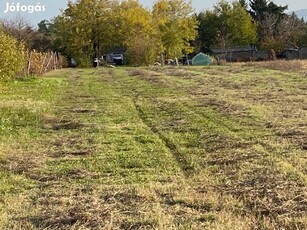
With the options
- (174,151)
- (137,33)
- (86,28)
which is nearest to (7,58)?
(174,151)

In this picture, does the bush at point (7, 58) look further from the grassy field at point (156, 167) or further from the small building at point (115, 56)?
the small building at point (115, 56)

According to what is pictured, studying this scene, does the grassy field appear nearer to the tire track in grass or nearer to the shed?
the tire track in grass

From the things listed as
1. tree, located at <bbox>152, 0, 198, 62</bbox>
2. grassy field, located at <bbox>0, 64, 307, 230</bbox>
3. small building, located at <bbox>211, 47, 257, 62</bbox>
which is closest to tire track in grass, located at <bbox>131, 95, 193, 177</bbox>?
grassy field, located at <bbox>0, 64, 307, 230</bbox>

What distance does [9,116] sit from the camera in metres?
12.3

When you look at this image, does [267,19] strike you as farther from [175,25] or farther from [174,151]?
[174,151]

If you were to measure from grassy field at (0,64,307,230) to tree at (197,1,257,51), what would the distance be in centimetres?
5433

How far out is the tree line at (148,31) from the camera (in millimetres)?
58031

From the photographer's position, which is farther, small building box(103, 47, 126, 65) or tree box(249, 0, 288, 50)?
small building box(103, 47, 126, 65)

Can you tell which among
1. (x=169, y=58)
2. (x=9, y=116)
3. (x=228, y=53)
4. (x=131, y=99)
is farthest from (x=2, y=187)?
(x=228, y=53)

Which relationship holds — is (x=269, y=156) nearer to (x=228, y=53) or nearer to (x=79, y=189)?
(x=79, y=189)

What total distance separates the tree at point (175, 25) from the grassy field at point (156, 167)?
49358mm

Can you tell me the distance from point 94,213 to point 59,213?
0.35m

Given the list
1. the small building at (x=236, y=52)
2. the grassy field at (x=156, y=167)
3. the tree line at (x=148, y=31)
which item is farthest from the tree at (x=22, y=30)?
the grassy field at (x=156, y=167)

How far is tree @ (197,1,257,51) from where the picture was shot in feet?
218
